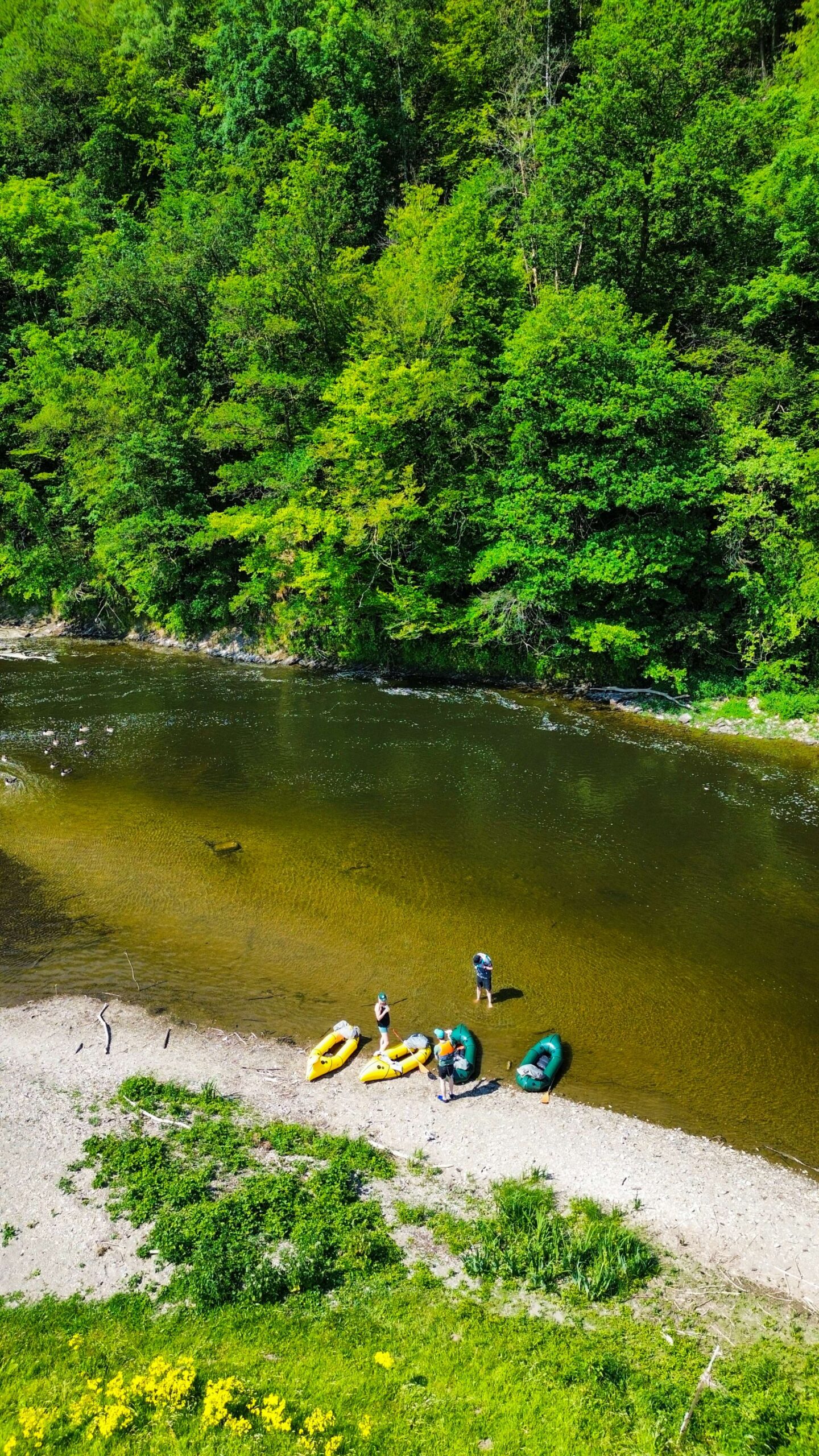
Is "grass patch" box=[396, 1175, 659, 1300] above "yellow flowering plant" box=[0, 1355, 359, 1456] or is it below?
below

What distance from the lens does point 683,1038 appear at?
12711mm

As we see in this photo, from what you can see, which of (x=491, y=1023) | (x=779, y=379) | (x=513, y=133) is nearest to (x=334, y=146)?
(x=513, y=133)

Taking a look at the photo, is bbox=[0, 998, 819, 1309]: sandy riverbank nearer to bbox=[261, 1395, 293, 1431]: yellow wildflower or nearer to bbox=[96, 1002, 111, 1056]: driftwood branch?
bbox=[96, 1002, 111, 1056]: driftwood branch

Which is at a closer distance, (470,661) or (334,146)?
(470,661)

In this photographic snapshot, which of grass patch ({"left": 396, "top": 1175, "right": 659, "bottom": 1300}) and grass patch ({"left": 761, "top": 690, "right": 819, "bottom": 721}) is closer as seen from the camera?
grass patch ({"left": 396, "top": 1175, "right": 659, "bottom": 1300})

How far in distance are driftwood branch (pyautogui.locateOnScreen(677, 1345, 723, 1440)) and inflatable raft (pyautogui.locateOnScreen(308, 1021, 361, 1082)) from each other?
6.44m

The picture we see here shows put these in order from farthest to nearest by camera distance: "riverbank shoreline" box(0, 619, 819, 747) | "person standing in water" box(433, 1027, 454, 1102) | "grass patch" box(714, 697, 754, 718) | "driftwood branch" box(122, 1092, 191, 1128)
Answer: "grass patch" box(714, 697, 754, 718)
"riverbank shoreline" box(0, 619, 819, 747)
"person standing in water" box(433, 1027, 454, 1102)
"driftwood branch" box(122, 1092, 191, 1128)

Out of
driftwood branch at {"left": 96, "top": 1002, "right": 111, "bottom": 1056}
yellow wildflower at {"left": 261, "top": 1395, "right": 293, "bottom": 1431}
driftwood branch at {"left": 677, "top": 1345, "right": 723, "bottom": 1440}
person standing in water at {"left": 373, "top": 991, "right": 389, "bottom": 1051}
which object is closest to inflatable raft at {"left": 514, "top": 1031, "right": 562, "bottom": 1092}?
person standing in water at {"left": 373, "top": 991, "right": 389, "bottom": 1051}

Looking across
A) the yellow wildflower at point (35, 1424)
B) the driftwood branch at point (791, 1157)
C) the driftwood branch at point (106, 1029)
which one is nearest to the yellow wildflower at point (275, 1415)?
the yellow wildflower at point (35, 1424)

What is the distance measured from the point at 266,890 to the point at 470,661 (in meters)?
18.3

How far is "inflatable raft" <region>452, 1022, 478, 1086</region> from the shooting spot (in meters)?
11.8

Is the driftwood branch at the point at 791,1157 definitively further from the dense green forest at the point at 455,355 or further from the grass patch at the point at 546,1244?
the dense green forest at the point at 455,355

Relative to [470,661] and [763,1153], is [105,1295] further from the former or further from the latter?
[470,661]

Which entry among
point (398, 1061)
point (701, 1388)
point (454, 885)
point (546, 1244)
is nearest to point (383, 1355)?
point (546, 1244)
